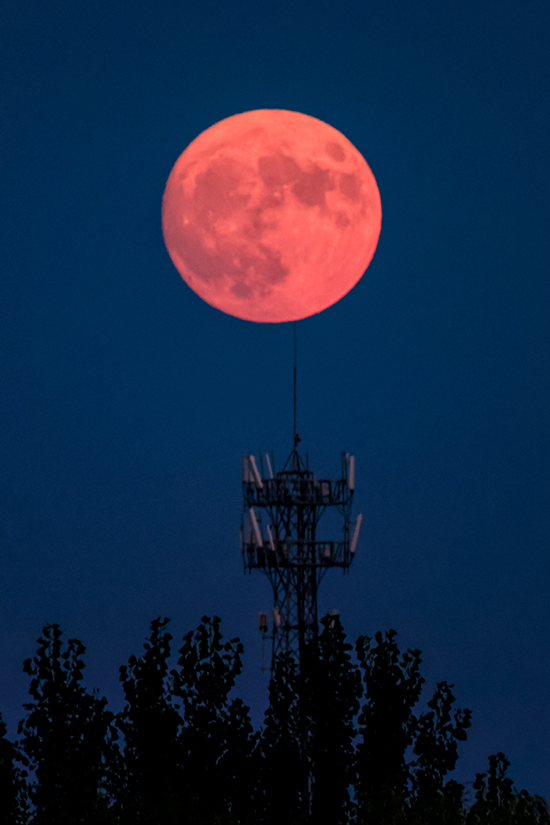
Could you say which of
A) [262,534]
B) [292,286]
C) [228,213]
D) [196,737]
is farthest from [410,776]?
[228,213]

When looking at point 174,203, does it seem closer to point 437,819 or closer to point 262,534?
point 262,534

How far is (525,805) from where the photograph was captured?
3353 centimetres

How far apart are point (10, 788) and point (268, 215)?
48.6 ft

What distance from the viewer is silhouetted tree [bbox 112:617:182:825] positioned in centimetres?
3203

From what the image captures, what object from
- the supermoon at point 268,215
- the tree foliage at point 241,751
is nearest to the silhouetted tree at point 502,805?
the tree foliage at point 241,751

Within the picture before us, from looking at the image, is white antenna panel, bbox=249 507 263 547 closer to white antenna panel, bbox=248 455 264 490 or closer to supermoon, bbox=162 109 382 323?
white antenna panel, bbox=248 455 264 490

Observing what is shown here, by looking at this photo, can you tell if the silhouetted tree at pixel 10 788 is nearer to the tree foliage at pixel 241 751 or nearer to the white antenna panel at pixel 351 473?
the tree foliage at pixel 241 751

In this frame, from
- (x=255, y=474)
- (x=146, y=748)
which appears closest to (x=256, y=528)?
(x=255, y=474)

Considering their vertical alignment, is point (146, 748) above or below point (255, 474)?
below

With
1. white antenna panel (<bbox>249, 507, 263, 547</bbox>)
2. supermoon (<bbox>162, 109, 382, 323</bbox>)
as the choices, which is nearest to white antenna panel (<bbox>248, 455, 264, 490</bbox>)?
white antenna panel (<bbox>249, 507, 263, 547</bbox>)

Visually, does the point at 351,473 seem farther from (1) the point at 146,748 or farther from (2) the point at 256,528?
(1) the point at 146,748

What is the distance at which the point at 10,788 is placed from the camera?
32188 millimetres

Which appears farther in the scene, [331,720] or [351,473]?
[351,473]

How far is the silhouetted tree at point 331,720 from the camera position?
33.6 m
